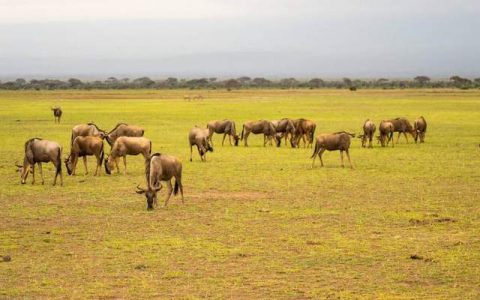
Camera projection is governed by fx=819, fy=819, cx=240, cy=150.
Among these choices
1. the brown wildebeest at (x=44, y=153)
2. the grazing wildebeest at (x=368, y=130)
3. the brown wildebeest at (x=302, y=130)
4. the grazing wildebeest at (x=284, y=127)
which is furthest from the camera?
the grazing wildebeest at (x=284, y=127)

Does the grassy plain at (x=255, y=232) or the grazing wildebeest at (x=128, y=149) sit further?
the grazing wildebeest at (x=128, y=149)

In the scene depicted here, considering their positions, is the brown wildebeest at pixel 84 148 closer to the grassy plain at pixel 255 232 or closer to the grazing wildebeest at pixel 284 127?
the grassy plain at pixel 255 232

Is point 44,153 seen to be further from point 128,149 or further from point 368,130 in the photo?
point 368,130

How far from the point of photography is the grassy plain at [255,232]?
12055 mm

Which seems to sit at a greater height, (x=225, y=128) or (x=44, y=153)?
(x=44, y=153)

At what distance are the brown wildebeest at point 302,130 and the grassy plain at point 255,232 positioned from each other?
19.2 ft

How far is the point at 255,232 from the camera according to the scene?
1592 cm

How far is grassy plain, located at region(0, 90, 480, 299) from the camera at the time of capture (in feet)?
39.5

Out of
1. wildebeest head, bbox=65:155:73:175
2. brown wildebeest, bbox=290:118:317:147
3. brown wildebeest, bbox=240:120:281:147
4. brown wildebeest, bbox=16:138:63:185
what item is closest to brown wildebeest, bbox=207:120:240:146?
brown wildebeest, bbox=240:120:281:147

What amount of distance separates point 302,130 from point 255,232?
802 inches

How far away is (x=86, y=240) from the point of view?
15180 millimetres

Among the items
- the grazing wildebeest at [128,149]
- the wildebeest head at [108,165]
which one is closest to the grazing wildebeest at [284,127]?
the grazing wildebeest at [128,149]

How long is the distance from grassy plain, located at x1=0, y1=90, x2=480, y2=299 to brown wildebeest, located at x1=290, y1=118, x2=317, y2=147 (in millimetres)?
5866

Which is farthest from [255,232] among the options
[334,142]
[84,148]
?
[334,142]
